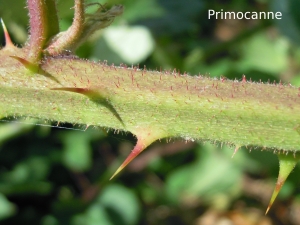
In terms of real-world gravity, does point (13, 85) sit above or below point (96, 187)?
above

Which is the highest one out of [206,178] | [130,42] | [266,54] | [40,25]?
[40,25]

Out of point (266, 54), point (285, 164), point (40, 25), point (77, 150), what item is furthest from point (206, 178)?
point (40, 25)

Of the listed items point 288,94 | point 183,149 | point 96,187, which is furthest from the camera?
point 183,149

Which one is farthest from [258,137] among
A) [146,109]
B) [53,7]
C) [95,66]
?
[53,7]

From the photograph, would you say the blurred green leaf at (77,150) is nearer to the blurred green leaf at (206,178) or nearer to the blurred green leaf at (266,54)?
the blurred green leaf at (206,178)

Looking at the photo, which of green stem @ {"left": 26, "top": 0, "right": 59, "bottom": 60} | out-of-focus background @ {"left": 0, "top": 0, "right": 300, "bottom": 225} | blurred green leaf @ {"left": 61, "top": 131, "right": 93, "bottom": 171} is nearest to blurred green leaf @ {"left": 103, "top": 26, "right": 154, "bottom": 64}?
Answer: out-of-focus background @ {"left": 0, "top": 0, "right": 300, "bottom": 225}

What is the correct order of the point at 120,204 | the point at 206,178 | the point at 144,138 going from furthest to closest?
1. the point at 206,178
2. the point at 120,204
3. the point at 144,138

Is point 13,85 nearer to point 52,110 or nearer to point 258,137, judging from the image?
point 52,110

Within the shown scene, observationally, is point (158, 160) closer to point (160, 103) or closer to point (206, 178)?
point (206, 178)
